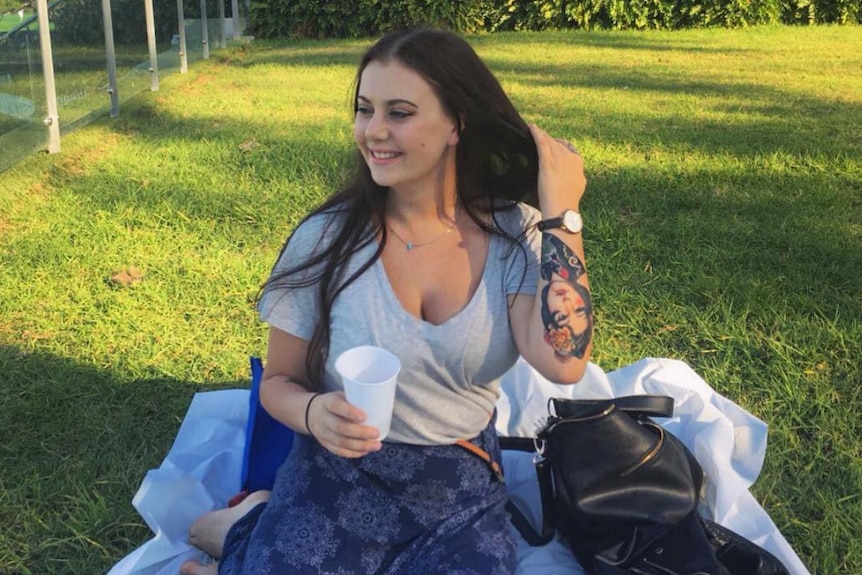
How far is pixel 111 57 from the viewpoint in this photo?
811cm

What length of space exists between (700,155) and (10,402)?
511 cm

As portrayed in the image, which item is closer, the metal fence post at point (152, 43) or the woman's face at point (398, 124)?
the woman's face at point (398, 124)

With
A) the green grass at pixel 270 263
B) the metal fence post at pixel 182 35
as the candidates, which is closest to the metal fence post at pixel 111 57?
the green grass at pixel 270 263

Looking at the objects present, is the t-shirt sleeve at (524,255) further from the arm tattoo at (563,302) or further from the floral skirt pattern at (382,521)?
the floral skirt pattern at (382,521)

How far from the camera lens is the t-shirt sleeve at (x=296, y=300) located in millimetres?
2158

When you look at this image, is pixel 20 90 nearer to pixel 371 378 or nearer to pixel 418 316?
pixel 418 316

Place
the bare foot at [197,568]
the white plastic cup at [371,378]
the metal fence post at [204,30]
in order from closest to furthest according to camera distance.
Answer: the white plastic cup at [371,378], the bare foot at [197,568], the metal fence post at [204,30]

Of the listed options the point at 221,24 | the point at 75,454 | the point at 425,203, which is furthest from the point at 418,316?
the point at 221,24

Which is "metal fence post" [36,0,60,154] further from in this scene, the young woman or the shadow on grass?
A: the young woman

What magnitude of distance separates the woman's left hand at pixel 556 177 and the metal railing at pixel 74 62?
4876 millimetres

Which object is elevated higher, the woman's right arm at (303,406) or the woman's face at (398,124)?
the woman's face at (398,124)

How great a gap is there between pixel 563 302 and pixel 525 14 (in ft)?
46.9

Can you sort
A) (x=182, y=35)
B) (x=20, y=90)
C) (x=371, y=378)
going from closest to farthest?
(x=371, y=378), (x=20, y=90), (x=182, y=35)

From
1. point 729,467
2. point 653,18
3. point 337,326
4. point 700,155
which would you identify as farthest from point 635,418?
point 653,18
